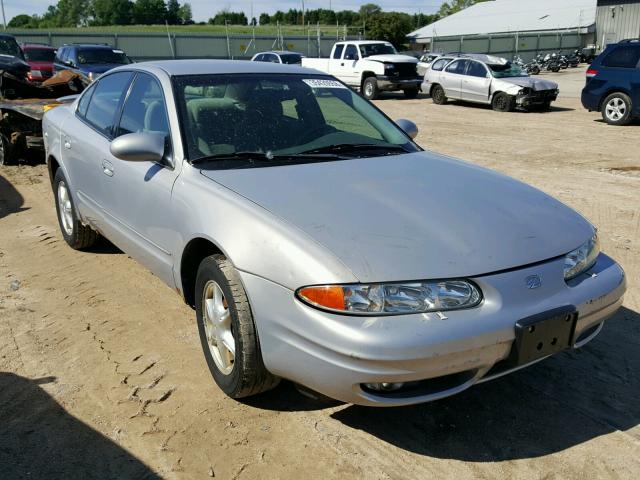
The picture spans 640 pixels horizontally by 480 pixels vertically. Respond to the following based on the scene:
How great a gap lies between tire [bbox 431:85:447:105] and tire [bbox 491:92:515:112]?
6.95ft

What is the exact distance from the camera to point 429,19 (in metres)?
94.9

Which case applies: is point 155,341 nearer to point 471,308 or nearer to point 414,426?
point 414,426

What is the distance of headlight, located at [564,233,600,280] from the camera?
113 inches

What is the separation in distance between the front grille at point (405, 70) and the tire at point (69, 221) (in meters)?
17.1

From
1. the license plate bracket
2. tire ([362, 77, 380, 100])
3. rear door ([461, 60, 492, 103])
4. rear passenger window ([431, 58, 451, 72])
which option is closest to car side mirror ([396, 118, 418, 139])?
the license plate bracket

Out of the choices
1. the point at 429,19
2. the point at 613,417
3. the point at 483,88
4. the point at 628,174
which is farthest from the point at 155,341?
the point at 429,19

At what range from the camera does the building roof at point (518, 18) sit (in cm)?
4841

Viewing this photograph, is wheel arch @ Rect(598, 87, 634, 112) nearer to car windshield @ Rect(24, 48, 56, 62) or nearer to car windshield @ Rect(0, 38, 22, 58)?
car windshield @ Rect(0, 38, 22, 58)

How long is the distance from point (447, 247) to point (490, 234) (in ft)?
0.86

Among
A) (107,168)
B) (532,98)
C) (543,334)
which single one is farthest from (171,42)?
(543,334)

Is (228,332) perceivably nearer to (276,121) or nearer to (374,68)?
(276,121)

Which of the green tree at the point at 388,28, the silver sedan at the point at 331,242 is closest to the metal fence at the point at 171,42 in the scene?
the green tree at the point at 388,28

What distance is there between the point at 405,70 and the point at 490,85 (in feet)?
14.2

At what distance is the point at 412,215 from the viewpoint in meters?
2.89
